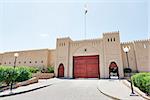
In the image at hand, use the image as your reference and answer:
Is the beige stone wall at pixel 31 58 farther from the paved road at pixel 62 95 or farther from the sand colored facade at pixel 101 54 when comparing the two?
the paved road at pixel 62 95

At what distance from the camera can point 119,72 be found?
840 inches

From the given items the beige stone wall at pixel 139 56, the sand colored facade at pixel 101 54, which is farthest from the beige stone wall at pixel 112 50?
the beige stone wall at pixel 139 56

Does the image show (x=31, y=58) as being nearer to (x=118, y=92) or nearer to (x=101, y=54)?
(x=101, y=54)

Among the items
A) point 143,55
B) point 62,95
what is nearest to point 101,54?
point 143,55

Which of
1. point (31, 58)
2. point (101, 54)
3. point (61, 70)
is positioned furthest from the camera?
point (31, 58)

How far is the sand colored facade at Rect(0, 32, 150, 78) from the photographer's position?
70.7 feet

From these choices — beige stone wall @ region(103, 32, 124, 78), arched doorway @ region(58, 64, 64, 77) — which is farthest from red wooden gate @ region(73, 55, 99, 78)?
arched doorway @ region(58, 64, 64, 77)

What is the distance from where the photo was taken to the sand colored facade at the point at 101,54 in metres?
21.6

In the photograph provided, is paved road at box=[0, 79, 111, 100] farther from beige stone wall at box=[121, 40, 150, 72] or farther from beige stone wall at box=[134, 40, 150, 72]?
beige stone wall at box=[134, 40, 150, 72]

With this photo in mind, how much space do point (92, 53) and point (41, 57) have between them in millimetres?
10311

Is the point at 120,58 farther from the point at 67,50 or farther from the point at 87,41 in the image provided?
the point at 67,50

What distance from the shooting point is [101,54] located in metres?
22.8

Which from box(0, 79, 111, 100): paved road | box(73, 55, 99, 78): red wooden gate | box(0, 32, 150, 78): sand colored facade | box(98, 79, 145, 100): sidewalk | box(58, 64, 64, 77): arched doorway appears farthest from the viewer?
box(58, 64, 64, 77): arched doorway

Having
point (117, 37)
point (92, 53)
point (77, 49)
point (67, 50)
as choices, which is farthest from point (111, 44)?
point (67, 50)
